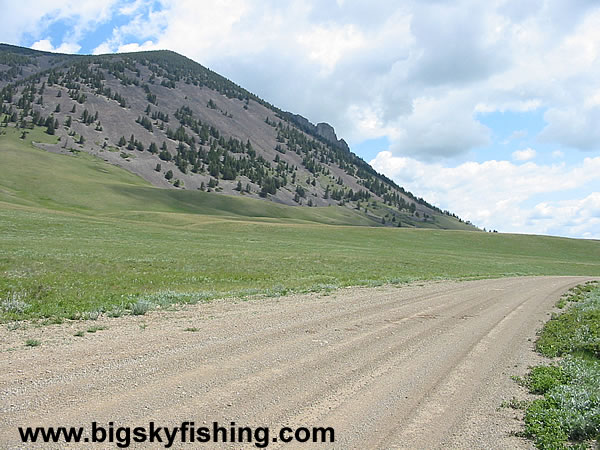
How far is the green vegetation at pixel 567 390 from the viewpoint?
22.1ft

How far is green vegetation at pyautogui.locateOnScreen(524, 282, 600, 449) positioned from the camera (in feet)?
22.1

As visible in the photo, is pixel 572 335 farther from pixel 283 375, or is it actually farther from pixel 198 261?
pixel 198 261

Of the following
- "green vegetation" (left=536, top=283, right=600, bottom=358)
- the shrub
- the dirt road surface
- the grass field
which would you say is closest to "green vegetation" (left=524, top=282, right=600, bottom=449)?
"green vegetation" (left=536, top=283, right=600, bottom=358)

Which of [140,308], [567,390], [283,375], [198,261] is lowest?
[198,261]

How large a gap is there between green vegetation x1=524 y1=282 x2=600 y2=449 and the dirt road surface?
402mm

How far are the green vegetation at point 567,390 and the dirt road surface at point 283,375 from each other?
1.32 ft

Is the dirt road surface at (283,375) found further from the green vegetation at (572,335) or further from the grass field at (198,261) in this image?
the grass field at (198,261)

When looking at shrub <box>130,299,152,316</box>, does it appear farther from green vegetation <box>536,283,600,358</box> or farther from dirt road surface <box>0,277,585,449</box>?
green vegetation <box>536,283,600,358</box>

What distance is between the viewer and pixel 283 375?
8.95 meters

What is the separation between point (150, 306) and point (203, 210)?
141 meters

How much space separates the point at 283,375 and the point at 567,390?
5.63 metres

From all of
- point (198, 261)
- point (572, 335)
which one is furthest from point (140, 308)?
point (198, 261)

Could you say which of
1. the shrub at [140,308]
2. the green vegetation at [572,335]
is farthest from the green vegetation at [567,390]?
the shrub at [140,308]

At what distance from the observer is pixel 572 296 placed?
2541 centimetres
